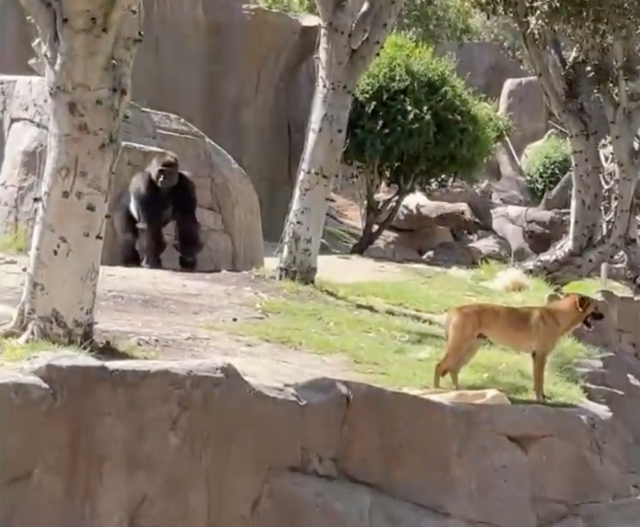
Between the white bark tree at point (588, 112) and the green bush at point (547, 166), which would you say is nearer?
the white bark tree at point (588, 112)

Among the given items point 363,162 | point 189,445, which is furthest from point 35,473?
point 363,162

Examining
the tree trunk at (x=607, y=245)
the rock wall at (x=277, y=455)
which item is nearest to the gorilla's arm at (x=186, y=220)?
the tree trunk at (x=607, y=245)

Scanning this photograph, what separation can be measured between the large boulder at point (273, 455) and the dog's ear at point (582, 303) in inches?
26.8

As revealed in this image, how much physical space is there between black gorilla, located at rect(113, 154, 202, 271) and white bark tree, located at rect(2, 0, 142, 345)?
5.12 metres

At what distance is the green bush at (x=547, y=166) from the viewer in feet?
79.2

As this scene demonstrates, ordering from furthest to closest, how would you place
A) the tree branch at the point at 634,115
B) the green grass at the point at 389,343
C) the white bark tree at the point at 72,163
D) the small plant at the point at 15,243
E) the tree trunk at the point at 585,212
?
the tree trunk at the point at 585,212, the tree branch at the point at 634,115, the small plant at the point at 15,243, the green grass at the point at 389,343, the white bark tree at the point at 72,163

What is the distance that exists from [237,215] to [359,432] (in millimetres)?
6778

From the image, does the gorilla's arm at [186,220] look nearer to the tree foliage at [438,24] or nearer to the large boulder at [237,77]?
the large boulder at [237,77]

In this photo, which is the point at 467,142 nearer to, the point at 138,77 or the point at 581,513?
the point at 138,77

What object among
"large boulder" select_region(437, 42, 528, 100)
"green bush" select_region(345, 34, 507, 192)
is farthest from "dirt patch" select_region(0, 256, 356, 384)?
"large boulder" select_region(437, 42, 528, 100)

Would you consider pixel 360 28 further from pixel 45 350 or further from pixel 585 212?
pixel 45 350

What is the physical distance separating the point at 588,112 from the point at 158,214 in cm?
507

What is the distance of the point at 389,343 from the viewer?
8523 millimetres

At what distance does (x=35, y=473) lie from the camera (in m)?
4.84
